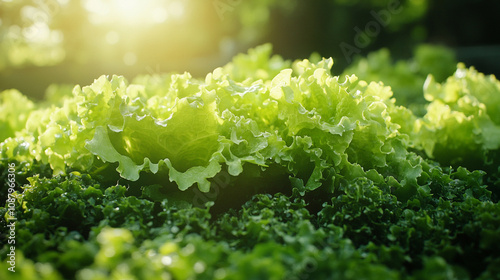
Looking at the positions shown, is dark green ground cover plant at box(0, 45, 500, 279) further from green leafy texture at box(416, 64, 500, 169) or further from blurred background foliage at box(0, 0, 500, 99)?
blurred background foliage at box(0, 0, 500, 99)

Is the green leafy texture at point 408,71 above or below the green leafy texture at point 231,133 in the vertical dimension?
above

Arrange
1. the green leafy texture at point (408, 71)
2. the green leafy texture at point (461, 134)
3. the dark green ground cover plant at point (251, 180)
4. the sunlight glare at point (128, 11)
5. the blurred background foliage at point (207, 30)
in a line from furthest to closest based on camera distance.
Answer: the blurred background foliage at point (207, 30)
the sunlight glare at point (128, 11)
the green leafy texture at point (408, 71)
the green leafy texture at point (461, 134)
the dark green ground cover plant at point (251, 180)

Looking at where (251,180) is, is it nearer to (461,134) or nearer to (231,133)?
(231,133)

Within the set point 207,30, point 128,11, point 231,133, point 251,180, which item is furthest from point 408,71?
point 207,30

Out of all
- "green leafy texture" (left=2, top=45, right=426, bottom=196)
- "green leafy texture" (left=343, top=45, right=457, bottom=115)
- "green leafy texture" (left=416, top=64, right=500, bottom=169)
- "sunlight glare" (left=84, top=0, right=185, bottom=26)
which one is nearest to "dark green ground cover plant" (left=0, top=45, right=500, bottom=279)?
"green leafy texture" (left=2, top=45, right=426, bottom=196)

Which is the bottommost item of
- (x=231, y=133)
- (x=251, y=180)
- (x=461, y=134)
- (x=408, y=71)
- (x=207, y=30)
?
(x=251, y=180)

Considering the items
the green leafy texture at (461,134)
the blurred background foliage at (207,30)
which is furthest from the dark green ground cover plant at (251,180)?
the blurred background foliage at (207,30)

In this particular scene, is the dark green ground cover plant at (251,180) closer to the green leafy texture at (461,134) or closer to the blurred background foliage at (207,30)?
the green leafy texture at (461,134)

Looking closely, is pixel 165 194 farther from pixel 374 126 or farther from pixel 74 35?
pixel 74 35
